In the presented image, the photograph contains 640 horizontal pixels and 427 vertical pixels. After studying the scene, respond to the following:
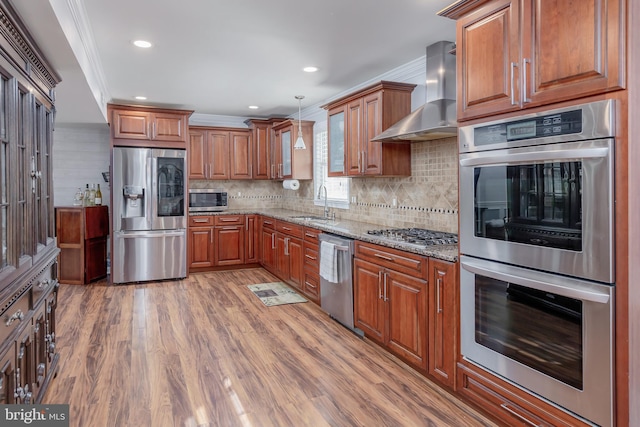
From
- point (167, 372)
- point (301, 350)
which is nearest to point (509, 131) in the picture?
point (301, 350)

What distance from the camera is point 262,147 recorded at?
680 cm

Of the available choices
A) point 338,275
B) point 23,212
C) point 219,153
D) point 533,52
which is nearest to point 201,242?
point 219,153

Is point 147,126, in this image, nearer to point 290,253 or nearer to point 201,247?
point 201,247

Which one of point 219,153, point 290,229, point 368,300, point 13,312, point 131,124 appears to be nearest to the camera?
point 13,312

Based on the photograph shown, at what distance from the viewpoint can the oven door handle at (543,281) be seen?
1.71 m

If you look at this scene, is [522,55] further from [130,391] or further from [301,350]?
[130,391]

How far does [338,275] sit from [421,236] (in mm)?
916

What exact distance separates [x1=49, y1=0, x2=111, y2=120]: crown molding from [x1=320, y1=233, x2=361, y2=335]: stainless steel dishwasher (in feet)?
8.10

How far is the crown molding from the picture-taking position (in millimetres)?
2346

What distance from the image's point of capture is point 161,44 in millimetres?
3467

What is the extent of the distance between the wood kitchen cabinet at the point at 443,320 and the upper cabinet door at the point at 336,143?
2100mm

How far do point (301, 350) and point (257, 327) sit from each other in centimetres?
70

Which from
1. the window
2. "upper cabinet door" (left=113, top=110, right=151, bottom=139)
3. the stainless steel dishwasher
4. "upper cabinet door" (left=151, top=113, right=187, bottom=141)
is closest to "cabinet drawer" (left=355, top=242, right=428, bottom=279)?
the stainless steel dishwasher

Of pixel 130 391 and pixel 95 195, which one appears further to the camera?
pixel 95 195
